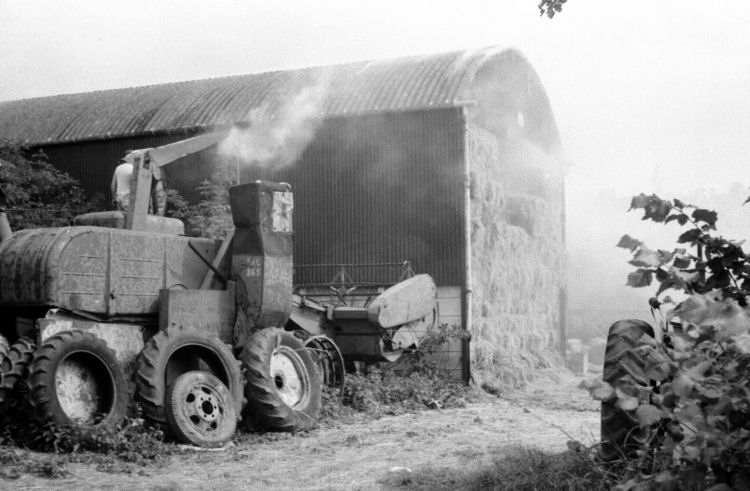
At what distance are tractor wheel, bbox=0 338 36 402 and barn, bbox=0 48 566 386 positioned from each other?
8007mm

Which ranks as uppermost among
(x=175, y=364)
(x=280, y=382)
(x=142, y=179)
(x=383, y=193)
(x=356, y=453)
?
(x=383, y=193)

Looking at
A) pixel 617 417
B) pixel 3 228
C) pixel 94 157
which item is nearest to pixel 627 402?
pixel 617 417

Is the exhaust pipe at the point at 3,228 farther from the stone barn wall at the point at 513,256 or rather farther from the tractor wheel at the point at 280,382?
the stone barn wall at the point at 513,256

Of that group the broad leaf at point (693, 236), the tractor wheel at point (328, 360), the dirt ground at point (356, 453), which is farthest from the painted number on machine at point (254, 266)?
the broad leaf at point (693, 236)

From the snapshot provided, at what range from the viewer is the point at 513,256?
1906 cm

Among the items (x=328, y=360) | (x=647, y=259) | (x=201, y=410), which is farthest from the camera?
(x=328, y=360)

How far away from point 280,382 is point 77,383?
8.63ft

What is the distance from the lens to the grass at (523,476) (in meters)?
6.05

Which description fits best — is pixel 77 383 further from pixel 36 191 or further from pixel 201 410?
pixel 36 191

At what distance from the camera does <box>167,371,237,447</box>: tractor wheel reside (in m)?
9.72

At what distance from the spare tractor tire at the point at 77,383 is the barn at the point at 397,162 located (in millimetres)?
7274

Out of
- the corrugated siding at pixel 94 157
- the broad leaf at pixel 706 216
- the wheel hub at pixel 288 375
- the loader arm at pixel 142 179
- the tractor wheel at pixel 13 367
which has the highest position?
the corrugated siding at pixel 94 157

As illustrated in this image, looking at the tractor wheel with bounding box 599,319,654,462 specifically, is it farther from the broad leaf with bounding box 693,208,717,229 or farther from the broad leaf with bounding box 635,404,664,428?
the broad leaf with bounding box 635,404,664,428

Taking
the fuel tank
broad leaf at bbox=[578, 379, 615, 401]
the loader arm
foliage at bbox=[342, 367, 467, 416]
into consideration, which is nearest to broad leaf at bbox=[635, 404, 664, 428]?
broad leaf at bbox=[578, 379, 615, 401]
